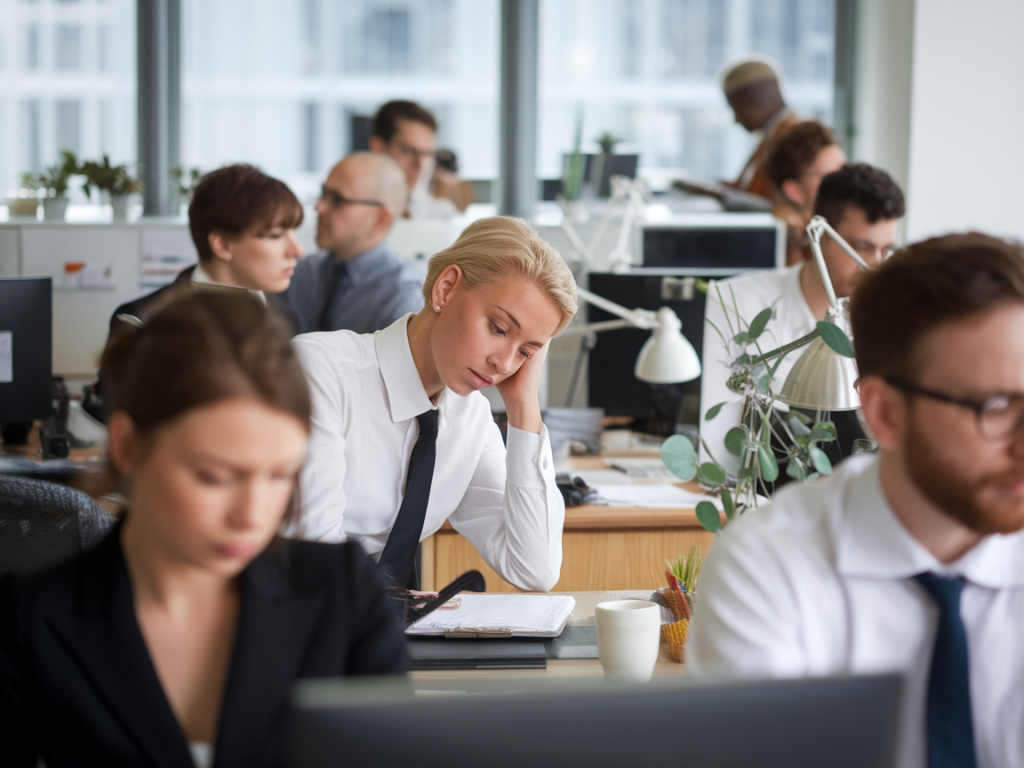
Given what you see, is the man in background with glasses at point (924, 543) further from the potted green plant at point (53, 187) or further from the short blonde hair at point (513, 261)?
the potted green plant at point (53, 187)

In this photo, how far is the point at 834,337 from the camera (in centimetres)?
129

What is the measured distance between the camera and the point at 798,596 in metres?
0.88

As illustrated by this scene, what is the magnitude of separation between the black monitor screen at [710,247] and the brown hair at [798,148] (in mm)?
198

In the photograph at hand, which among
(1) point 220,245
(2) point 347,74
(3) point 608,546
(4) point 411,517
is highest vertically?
(2) point 347,74

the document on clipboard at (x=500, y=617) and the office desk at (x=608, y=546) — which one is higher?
the document on clipboard at (x=500, y=617)

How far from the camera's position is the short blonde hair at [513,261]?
1620 millimetres

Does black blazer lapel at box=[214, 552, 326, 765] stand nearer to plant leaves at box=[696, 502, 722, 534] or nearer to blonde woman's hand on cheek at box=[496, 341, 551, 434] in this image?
plant leaves at box=[696, 502, 722, 534]

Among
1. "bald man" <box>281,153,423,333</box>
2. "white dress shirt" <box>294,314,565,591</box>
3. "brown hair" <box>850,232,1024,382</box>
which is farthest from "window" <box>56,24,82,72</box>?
"brown hair" <box>850,232,1024,382</box>

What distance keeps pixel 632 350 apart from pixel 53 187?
243cm

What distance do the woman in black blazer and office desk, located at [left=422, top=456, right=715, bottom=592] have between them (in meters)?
1.32

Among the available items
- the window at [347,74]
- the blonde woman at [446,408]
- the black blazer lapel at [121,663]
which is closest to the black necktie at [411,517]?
the blonde woman at [446,408]

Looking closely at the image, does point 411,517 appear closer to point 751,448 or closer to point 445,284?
point 445,284

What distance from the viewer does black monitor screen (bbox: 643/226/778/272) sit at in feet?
10.8

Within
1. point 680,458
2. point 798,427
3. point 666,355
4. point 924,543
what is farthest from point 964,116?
point 924,543
